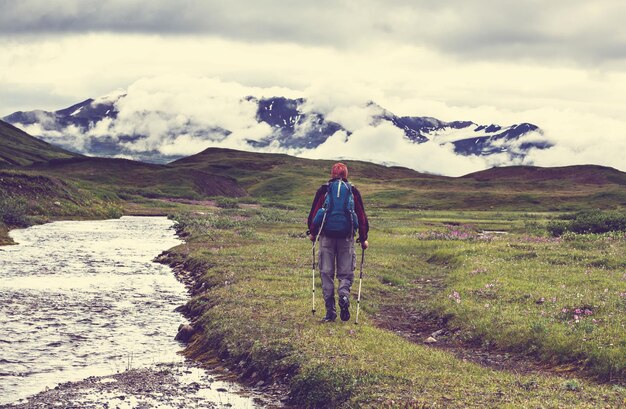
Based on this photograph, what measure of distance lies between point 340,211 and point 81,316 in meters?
11.9

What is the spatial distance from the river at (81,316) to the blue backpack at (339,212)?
215 inches

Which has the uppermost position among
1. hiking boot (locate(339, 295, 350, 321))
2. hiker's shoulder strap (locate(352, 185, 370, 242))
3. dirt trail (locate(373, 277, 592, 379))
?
hiker's shoulder strap (locate(352, 185, 370, 242))

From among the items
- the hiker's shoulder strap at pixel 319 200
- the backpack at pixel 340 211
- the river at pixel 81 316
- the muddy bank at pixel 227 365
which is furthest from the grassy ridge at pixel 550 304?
the river at pixel 81 316

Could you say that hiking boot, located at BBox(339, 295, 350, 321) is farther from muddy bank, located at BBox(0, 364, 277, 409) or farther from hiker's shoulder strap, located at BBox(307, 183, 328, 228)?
muddy bank, located at BBox(0, 364, 277, 409)

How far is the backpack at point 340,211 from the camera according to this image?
18141 mm

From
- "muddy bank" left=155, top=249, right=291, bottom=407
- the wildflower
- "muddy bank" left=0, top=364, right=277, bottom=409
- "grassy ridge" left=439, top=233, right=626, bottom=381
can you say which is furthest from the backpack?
the wildflower

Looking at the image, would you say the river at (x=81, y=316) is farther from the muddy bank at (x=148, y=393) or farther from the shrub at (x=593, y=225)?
the shrub at (x=593, y=225)

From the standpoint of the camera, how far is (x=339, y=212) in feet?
59.7

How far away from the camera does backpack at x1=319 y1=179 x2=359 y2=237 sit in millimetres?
18141

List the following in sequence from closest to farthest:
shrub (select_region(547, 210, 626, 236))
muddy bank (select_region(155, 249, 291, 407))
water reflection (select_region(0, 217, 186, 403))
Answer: muddy bank (select_region(155, 249, 291, 407)), water reflection (select_region(0, 217, 186, 403)), shrub (select_region(547, 210, 626, 236))

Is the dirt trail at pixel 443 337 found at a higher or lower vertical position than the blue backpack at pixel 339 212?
lower

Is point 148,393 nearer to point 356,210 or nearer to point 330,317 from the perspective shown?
point 330,317

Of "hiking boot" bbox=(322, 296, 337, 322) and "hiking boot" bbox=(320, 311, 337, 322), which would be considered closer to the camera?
"hiking boot" bbox=(322, 296, 337, 322)

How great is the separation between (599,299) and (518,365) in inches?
231
